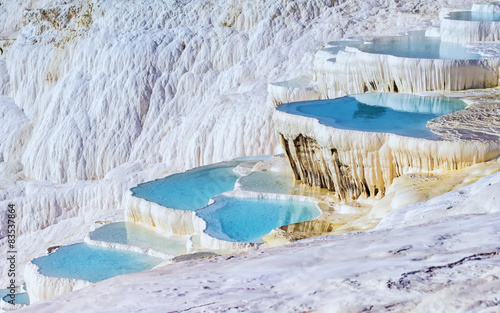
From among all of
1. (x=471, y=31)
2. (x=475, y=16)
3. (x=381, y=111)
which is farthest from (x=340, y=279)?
(x=475, y=16)

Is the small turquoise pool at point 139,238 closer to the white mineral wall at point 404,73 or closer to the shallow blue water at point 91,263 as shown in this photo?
the shallow blue water at point 91,263

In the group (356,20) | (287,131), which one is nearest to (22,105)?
(356,20)

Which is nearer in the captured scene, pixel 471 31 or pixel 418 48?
pixel 418 48

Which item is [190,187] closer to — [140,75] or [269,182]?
[269,182]

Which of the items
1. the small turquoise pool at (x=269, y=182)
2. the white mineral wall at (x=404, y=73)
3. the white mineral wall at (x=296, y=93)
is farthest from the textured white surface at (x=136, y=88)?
the white mineral wall at (x=404, y=73)

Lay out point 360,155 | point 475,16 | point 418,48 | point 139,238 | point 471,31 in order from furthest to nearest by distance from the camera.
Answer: point 475,16 < point 471,31 < point 418,48 < point 139,238 < point 360,155

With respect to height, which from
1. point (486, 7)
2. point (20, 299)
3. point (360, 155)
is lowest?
point (20, 299)

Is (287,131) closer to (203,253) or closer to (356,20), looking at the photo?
(203,253)

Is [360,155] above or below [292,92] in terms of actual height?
above
